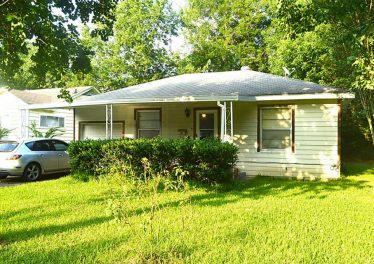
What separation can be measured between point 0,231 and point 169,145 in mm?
4926

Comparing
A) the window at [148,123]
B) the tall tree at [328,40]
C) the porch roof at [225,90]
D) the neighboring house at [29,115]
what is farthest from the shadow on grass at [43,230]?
the neighboring house at [29,115]

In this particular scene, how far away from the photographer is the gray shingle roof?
39.1 ft

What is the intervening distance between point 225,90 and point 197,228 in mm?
8102

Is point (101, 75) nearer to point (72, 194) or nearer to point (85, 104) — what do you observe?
point (85, 104)

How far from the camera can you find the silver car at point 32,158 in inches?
429

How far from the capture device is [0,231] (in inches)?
218

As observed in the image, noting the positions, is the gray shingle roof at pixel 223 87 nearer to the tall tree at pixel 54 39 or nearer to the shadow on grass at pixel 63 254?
the tall tree at pixel 54 39

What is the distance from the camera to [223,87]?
13523mm

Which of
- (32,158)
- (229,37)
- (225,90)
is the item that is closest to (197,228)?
(32,158)

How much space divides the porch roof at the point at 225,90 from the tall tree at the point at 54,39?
4.09 m

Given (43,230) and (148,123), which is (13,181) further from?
(43,230)

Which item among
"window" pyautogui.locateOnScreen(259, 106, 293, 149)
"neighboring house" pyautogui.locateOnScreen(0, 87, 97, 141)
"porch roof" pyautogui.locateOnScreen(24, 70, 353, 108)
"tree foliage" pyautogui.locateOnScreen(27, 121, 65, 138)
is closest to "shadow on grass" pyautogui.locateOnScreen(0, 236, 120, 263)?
"porch roof" pyautogui.locateOnScreen(24, 70, 353, 108)

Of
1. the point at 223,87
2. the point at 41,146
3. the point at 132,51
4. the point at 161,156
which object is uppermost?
the point at 132,51

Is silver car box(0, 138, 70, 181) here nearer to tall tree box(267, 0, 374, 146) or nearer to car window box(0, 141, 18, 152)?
car window box(0, 141, 18, 152)
